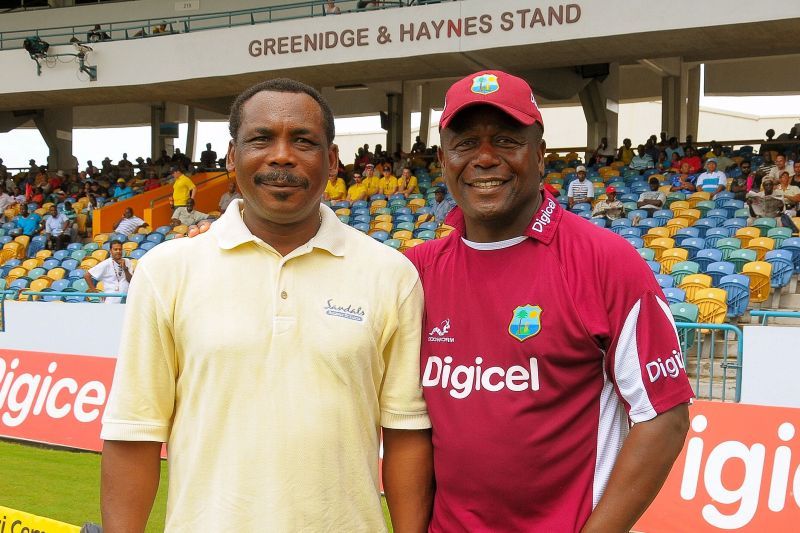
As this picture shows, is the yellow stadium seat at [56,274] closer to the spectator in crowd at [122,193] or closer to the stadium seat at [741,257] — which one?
the spectator in crowd at [122,193]

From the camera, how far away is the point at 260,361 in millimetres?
1975

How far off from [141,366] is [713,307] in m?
8.11

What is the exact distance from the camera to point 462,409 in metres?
2.09

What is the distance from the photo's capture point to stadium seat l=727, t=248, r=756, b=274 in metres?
10.5

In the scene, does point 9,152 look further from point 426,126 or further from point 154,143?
point 426,126

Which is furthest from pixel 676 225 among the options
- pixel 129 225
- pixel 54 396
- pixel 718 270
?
pixel 129 225

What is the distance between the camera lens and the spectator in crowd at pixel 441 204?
13.8 metres

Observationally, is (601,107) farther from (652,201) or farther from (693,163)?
(652,201)

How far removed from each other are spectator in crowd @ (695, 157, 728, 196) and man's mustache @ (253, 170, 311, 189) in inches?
487

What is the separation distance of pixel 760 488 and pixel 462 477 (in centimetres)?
370

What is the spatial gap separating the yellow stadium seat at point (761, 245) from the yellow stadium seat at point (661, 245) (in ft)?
3.04

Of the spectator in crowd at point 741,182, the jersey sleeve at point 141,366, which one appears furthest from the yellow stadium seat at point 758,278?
the jersey sleeve at point 141,366

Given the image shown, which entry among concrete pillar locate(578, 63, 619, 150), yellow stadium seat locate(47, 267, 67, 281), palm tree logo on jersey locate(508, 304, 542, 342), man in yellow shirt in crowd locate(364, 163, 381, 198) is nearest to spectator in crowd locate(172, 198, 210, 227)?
yellow stadium seat locate(47, 267, 67, 281)

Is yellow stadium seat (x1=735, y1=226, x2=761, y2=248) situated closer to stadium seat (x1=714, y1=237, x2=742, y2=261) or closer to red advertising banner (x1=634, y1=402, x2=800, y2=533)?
stadium seat (x1=714, y1=237, x2=742, y2=261)
